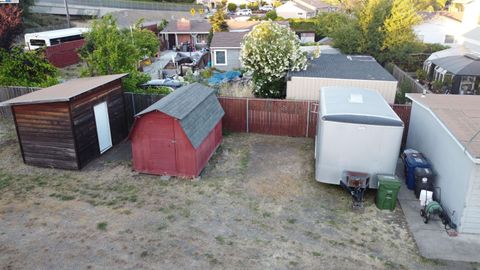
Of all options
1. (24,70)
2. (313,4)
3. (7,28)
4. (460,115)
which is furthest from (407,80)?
(313,4)

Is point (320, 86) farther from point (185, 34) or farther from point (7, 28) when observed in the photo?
point (185, 34)

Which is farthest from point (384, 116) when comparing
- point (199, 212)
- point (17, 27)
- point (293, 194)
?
point (17, 27)

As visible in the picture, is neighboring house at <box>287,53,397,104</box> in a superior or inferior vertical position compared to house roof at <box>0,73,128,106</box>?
inferior

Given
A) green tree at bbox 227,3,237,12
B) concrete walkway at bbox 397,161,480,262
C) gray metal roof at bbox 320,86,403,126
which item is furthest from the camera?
green tree at bbox 227,3,237,12

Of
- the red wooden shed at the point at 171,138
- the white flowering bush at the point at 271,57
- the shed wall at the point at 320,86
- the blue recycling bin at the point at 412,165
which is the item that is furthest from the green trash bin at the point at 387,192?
the white flowering bush at the point at 271,57

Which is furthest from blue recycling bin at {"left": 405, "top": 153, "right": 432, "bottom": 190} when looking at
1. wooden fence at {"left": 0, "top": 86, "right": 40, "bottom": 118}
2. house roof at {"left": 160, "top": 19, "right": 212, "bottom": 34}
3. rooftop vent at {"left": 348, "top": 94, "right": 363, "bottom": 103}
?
house roof at {"left": 160, "top": 19, "right": 212, "bottom": 34}

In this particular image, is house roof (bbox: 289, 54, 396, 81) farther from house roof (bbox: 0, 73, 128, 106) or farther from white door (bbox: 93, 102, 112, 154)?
house roof (bbox: 0, 73, 128, 106)

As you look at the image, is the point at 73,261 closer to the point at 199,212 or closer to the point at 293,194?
the point at 199,212
